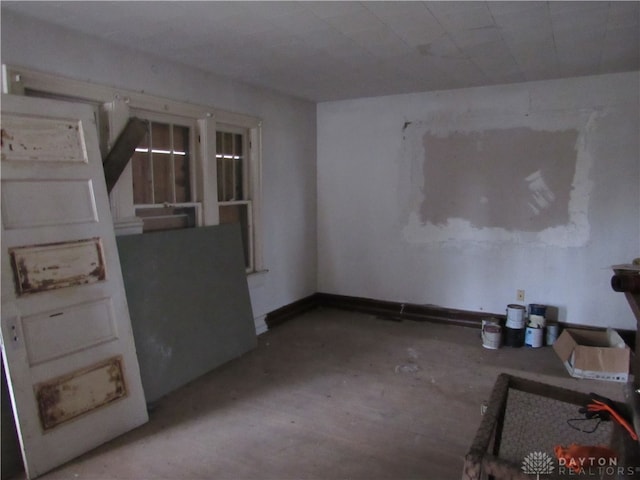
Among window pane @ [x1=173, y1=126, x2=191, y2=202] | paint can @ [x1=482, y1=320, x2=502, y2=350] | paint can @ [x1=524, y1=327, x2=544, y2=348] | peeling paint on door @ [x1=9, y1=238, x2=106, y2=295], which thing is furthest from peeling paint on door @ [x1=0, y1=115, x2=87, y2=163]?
paint can @ [x1=524, y1=327, x2=544, y2=348]

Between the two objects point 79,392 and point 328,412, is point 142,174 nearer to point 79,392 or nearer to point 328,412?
point 79,392

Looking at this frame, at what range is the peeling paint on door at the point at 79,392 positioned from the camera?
240 cm

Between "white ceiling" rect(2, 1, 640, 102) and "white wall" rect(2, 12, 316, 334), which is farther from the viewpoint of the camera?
"white wall" rect(2, 12, 316, 334)

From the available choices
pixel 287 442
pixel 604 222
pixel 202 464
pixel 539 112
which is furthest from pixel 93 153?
pixel 604 222

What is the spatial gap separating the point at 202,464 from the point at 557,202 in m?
3.76

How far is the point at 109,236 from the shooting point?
2.76m

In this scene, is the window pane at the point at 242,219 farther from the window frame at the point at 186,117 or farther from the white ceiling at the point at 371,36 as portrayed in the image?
the white ceiling at the point at 371,36

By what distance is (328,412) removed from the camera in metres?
2.99

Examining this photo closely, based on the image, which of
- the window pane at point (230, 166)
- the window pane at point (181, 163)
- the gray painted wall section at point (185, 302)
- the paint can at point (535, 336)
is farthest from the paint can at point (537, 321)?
the window pane at point (181, 163)

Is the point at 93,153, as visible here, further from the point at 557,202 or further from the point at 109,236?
the point at 557,202

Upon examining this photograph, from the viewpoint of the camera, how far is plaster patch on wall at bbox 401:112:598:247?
4.20m

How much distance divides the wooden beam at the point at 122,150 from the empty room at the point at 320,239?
1cm

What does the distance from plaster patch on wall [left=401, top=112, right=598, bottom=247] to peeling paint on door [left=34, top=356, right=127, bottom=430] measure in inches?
130

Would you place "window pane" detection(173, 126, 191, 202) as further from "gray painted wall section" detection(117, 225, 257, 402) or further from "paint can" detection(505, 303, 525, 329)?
"paint can" detection(505, 303, 525, 329)
